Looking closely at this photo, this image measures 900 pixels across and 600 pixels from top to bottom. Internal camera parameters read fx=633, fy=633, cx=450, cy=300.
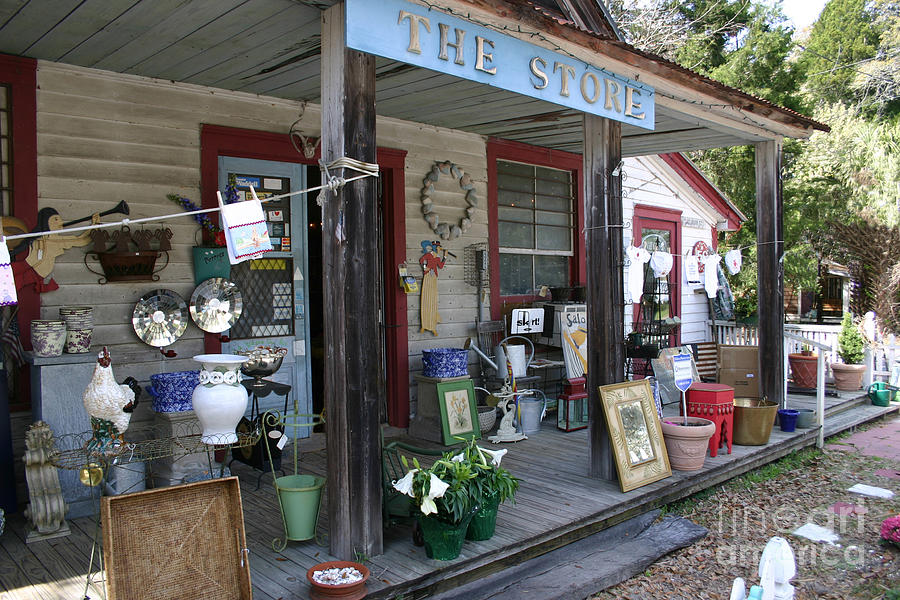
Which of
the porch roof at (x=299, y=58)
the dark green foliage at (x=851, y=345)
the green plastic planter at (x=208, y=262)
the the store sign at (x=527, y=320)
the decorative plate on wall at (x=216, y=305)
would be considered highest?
the porch roof at (x=299, y=58)

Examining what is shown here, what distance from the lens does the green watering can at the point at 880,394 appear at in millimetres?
8352

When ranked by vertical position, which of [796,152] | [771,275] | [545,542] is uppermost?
[796,152]

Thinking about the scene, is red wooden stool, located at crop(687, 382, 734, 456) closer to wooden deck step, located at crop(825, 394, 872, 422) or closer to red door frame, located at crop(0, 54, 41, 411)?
wooden deck step, located at crop(825, 394, 872, 422)

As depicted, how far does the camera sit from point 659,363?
7977mm

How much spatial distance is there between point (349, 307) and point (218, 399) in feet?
2.52

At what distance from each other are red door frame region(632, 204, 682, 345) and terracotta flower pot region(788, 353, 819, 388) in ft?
Result: 5.41

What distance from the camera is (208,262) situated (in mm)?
4703

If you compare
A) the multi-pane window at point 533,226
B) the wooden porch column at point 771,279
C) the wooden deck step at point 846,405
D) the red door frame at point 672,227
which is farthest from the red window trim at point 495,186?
the wooden deck step at point 846,405

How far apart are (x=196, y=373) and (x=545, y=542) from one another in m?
→ 2.57

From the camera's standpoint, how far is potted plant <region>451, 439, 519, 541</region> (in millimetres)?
3471

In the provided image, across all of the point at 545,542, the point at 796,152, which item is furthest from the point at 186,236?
the point at 796,152

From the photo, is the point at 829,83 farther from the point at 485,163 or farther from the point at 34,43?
the point at 34,43

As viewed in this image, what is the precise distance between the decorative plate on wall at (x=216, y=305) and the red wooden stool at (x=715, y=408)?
151 inches

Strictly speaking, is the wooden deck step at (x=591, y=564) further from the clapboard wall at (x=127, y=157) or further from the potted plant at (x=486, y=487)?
the clapboard wall at (x=127, y=157)
